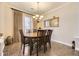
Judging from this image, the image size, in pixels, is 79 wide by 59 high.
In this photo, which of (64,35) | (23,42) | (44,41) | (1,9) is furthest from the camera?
(64,35)

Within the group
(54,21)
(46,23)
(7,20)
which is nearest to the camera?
(7,20)

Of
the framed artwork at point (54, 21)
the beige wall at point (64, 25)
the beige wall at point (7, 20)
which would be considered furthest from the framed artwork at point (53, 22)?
the beige wall at point (7, 20)

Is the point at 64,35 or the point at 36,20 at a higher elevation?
the point at 36,20

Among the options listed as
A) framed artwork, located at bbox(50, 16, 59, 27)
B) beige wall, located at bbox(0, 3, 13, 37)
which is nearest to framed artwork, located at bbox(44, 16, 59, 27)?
framed artwork, located at bbox(50, 16, 59, 27)

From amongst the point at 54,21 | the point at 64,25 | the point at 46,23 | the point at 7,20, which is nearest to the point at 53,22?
the point at 54,21

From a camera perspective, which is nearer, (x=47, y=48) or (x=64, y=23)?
(x=47, y=48)

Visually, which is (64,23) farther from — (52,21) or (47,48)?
(47,48)

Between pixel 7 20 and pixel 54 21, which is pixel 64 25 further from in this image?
pixel 7 20

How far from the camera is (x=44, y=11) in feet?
13.8

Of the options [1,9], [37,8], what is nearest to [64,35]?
[37,8]

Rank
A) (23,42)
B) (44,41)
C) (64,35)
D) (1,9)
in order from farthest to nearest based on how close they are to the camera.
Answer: (64,35)
(44,41)
(23,42)
(1,9)

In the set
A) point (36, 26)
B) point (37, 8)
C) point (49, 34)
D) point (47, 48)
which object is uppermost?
point (37, 8)

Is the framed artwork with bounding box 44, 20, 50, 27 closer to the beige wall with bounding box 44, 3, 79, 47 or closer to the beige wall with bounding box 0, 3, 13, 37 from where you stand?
the beige wall with bounding box 44, 3, 79, 47

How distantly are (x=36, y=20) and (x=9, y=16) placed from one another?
3.36 feet
